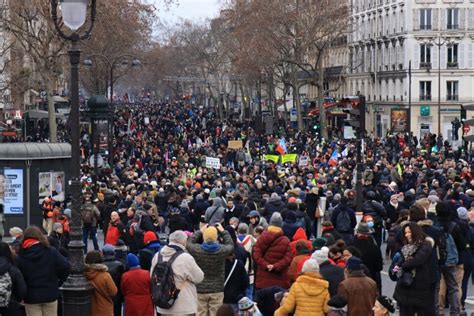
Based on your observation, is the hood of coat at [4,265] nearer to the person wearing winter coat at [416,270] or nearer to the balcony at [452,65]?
the person wearing winter coat at [416,270]

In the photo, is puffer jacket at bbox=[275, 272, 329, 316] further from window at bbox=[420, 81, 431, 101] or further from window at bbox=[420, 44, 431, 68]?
window at bbox=[420, 44, 431, 68]

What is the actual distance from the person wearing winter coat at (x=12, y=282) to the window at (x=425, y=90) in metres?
71.2

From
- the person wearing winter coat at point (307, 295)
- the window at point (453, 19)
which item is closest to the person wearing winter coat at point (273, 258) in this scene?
the person wearing winter coat at point (307, 295)

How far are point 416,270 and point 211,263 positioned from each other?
237 cm

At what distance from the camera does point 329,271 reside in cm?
1327

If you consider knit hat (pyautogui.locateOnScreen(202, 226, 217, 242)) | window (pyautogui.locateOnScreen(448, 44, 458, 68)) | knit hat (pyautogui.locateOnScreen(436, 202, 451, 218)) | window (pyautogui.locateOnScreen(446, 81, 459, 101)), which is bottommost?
knit hat (pyautogui.locateOnScreen(202, 226, 217, 242))

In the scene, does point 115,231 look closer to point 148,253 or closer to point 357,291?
point 148,253

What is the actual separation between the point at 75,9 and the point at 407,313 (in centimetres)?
516

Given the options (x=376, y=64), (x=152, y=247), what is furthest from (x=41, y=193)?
(x=376, y=64)

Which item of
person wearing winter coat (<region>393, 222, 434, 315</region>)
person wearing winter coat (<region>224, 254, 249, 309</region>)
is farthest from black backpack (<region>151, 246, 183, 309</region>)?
person wearing winter coat (<region>393, 222, 434, 315</region>)

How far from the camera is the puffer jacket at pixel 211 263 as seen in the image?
1388 cm

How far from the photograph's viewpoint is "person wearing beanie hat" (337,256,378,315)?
489 inches

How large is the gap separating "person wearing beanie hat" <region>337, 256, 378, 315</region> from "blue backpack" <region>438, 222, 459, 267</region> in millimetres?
3265

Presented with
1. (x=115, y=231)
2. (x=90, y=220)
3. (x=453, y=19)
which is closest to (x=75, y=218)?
(x=115, y=231)
